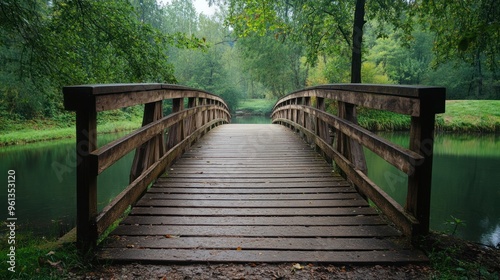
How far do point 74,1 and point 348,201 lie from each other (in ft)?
20.0

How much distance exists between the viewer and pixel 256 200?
3.89 m

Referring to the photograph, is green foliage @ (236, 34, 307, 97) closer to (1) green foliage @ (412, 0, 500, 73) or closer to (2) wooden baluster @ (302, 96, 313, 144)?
(1) green foliage @ (412, 0, 500, 73)

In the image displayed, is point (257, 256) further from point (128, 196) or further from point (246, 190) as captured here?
point (246, 190)

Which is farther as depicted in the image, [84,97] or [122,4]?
[122,4]

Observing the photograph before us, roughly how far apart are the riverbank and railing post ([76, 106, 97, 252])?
18.1 metres

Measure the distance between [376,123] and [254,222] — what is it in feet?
68.3

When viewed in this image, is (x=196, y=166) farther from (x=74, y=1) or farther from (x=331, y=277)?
(x=74, y=1)

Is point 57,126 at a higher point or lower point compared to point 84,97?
lower

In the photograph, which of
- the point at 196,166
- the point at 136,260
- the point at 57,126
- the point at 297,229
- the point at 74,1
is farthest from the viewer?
the point at 57,126

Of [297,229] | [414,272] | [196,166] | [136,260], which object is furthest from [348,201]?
[196,166]

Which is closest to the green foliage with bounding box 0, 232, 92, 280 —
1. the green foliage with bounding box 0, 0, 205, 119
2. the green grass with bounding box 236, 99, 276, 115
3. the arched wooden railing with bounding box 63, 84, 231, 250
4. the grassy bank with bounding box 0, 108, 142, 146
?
the arched wooden railing with bounding box 63, 84, 231, 250

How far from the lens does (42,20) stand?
7.43 meters

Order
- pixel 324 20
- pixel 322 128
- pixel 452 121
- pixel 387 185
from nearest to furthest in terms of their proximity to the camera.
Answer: pixel 322 128 < pixel 387 185 < pixel 324 20 < pixel 452 121

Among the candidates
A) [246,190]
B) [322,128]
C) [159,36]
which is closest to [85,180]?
[246,190]
